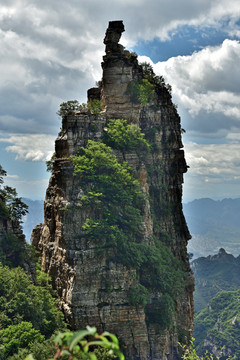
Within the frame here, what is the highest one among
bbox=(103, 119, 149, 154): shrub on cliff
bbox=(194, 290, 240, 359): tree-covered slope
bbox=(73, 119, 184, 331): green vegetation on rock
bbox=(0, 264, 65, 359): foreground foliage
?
bbox=(103, 119, 149, 154): shrub on cliff

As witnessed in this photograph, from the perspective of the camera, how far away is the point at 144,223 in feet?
143

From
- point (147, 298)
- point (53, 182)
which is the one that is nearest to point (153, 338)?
point (147, 298)

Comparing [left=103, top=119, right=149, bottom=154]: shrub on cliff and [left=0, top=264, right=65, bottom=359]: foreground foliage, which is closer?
[left=0, top=264, right=65, bottom=359]: foreground foliage

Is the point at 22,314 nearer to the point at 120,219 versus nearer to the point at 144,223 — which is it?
the point at 120,219

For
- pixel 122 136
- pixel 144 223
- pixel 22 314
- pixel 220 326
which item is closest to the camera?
pixel 22 314

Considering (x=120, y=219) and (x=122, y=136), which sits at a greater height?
(x=122, y=136)

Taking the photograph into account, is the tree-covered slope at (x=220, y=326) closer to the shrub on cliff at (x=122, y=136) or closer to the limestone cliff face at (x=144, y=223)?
the limestone cliff face at (x=144, y=223)

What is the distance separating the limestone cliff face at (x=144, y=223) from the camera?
36812 millimetres

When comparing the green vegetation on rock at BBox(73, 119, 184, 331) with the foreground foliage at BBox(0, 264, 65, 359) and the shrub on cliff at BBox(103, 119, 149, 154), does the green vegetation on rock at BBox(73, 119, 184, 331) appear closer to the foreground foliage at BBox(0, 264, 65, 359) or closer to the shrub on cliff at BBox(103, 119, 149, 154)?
the shrub on cliff at BBox(103, 119, 149, 154)

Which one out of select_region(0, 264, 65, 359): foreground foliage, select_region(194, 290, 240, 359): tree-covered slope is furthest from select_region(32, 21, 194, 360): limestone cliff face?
select_region(194, 290, 240, 359): tree-covered slope

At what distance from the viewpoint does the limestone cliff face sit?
36812 mm

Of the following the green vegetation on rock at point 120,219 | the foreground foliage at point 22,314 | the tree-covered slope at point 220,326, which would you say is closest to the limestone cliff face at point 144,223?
the green vegetation on rock at point 120,219

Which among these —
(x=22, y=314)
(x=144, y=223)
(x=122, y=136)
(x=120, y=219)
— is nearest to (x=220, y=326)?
(x=144, y=223)

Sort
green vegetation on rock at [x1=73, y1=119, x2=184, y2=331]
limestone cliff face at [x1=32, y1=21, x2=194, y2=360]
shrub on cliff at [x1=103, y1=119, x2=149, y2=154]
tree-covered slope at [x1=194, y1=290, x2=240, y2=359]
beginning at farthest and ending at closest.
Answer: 1. tree-covered slope at [x1=194, y1=290, x2=240, y2=359]
2. shrub on cliff at [x1=103, y1=119, x2=149, y2=154]
3. green vegetation on rock at [x1=73, y1=119, x2=184, y2=331]
4. limestone cliff face at [x1=32, y1=21, x2=194, y2=360]
